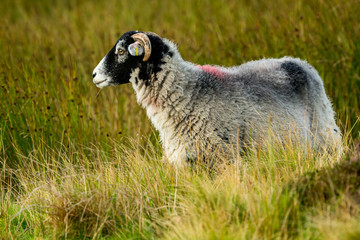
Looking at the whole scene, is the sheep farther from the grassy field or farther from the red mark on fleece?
the grassy field

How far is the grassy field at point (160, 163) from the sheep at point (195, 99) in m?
0.23

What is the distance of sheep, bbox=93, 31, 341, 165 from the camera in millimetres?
4336

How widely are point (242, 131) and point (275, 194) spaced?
1.18 meters

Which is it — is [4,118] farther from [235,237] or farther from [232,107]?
[235,237]

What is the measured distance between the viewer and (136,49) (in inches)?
175

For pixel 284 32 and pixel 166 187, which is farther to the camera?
pixel 284 32

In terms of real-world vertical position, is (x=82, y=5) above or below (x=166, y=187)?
above

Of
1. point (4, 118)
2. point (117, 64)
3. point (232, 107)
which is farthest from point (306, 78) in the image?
point (4, 118)

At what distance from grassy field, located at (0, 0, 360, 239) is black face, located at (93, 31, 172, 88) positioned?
22.3 inches

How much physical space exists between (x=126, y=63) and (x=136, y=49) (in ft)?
0.75

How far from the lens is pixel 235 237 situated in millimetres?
2988

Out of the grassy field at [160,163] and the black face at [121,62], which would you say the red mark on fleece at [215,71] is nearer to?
the black face at [121,62]

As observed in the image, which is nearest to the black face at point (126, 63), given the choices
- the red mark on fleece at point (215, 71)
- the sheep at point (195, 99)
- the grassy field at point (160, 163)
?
the sheep at point (195, 99)

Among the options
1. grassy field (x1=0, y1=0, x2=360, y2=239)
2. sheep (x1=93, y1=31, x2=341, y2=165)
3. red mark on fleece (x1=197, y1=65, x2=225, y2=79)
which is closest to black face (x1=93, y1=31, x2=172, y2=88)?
sheep (x1=93, y1=31, x2=341, y2=165)
